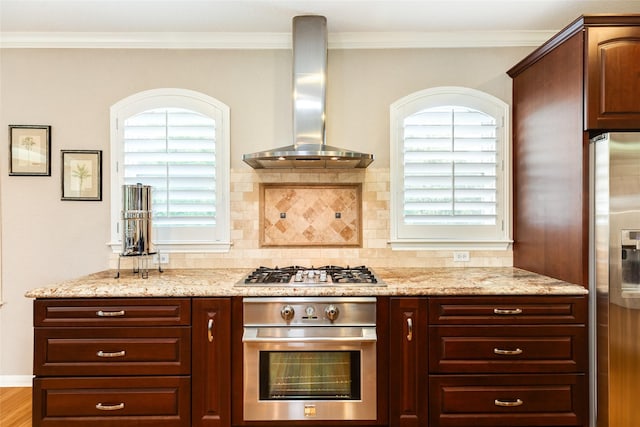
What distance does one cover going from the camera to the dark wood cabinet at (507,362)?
6.91 feet

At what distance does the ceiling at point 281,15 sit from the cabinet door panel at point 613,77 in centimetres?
52

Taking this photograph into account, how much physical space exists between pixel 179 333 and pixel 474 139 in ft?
7.81

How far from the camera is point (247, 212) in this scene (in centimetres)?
290

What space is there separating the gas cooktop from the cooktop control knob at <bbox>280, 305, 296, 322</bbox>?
0.46 ft

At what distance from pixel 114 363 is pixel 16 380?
56.9 inches

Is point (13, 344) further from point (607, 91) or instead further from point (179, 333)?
point (607, 91)

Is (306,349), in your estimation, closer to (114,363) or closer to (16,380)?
(114,363)

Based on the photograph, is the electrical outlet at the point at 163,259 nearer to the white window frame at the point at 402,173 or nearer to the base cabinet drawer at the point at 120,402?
the base cabinet drawer at the point at 120,402

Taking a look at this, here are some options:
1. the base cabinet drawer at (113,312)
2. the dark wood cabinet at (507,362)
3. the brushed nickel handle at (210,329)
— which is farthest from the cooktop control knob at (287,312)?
the dark wood cabinet at (507,362)

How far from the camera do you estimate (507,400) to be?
212 cm

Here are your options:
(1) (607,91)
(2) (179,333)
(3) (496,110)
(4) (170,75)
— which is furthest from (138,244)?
(1) (607,91)

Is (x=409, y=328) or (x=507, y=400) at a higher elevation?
(x=409, y=328)

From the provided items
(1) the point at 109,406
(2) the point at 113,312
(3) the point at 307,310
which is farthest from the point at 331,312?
(1) the point at 109,406

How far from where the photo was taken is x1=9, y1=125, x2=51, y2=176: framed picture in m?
2.87
